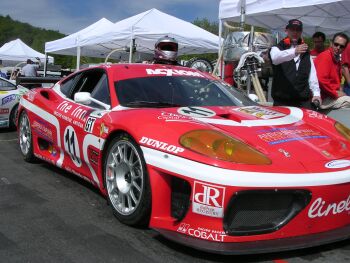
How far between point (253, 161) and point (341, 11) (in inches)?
284

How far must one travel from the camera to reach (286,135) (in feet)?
10.6

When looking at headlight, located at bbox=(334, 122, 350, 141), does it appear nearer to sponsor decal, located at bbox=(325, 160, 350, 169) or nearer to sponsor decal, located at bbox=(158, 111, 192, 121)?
sponsor decal, located at bbox=(325, 160, 350, 169)

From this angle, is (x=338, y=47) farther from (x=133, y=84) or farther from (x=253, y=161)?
(x=253, y=161)

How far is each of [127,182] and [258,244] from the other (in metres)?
1.13

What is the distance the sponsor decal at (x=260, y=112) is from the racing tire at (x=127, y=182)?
104cm

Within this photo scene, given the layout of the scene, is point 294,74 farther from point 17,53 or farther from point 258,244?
point 17,53

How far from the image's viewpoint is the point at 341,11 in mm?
8938

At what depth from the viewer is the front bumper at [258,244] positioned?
8.48 ft

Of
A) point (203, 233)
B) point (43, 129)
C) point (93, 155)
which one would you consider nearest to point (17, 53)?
point (43, 129)

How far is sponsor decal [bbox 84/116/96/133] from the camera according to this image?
385 cm

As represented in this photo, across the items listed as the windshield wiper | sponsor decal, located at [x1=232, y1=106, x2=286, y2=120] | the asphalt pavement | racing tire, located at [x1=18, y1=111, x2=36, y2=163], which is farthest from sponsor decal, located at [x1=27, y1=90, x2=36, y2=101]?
sponsor decal, located at [x1=232, y1=106, x2=286, y2=120]

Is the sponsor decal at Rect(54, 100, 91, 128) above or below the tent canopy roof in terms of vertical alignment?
below

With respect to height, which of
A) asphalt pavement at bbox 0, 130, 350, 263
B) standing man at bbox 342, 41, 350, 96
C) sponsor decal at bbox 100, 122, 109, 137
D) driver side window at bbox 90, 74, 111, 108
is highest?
standing man at bbox 342, 41, 350, 96

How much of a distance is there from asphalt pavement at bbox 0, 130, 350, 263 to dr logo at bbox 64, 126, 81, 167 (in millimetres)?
300
